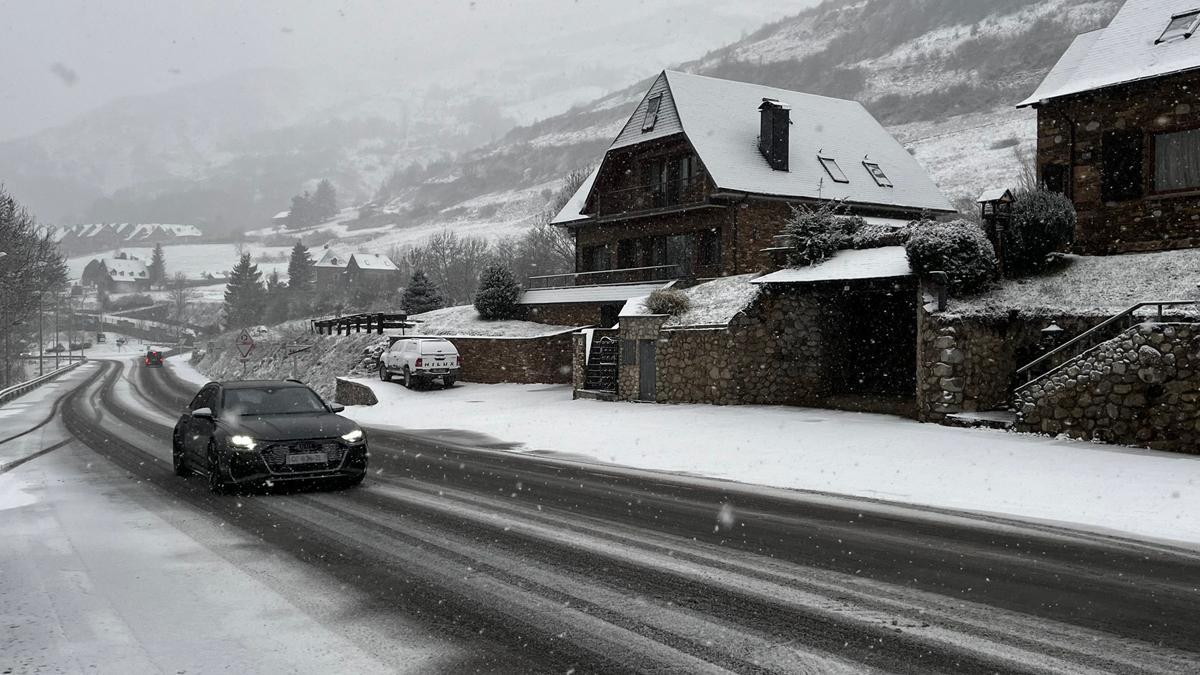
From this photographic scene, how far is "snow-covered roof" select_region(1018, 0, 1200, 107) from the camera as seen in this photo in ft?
67.5

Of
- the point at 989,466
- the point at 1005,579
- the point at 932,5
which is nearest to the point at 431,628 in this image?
the point at 1005,579

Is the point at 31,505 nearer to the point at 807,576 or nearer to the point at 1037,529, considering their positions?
the point at 807,576

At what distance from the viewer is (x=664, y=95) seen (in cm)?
3731

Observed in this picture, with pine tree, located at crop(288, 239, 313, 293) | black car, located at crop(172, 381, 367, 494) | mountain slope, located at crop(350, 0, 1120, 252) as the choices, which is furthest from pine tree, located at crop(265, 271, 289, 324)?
black car, located at crop(172, 381, 367, 494)

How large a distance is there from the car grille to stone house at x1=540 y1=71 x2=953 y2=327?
23301 millimetres

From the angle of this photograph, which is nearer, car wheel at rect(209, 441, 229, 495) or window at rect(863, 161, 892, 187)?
car wheel at rect(209, 441, 229, 495)

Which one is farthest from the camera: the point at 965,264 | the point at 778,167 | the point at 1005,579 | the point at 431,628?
the point at 778,167

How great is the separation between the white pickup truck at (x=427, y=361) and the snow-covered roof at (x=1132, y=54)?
21233 millimetres

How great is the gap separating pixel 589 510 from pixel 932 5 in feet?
603

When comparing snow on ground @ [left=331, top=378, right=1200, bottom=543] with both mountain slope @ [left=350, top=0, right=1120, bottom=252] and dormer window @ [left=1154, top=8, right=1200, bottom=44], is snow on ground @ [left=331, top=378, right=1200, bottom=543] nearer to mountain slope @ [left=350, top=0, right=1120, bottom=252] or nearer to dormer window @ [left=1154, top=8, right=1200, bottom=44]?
dormer window @ [left=1154, top=8, right=1200, bottom=44]

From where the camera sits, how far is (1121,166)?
21062mm

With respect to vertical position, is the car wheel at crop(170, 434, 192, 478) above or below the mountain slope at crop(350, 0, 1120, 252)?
below

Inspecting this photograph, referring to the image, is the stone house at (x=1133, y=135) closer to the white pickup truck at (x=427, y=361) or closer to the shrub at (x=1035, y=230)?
the shrub at (x=1035, y=230)

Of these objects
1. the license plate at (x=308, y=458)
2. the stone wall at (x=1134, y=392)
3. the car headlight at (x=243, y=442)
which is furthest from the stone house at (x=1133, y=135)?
the car headlight at (x=243, y=442)
